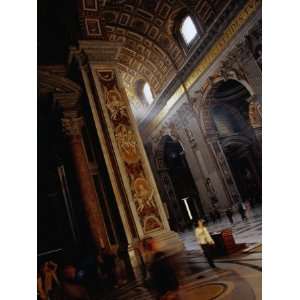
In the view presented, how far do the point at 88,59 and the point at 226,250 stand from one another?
5.04 m

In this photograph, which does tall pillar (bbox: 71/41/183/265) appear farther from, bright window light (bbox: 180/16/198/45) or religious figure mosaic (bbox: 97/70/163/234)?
bright window light (bbox: 180/16/198/45)

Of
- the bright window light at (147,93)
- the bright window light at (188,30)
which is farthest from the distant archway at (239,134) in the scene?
the bright window light at (188,30)

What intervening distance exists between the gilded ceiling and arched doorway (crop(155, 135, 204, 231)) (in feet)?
14.2

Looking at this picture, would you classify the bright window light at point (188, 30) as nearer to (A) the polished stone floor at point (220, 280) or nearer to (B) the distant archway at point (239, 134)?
(B) the distant archway at point (239, 134)

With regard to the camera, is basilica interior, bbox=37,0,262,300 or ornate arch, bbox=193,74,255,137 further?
ornate arch, bbox=193,74,255,137

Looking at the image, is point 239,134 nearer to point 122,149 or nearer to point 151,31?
point 151,31

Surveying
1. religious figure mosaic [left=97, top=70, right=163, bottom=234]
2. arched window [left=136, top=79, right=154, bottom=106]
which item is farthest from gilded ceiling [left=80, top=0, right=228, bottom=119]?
religious figure mosaic [left=97, top=70, right=163, bottom=234]

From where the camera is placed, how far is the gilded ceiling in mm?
13289

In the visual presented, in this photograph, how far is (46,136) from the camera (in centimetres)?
875

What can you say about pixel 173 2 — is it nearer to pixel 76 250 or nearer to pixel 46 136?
pixel 46 136

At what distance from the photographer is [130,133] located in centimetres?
701

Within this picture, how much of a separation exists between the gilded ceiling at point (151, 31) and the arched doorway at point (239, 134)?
3.87 m

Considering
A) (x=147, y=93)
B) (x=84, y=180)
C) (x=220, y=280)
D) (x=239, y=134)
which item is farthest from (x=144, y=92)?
(x=220, y=280)

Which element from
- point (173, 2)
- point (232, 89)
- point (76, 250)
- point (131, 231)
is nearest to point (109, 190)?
point (131, 231)
